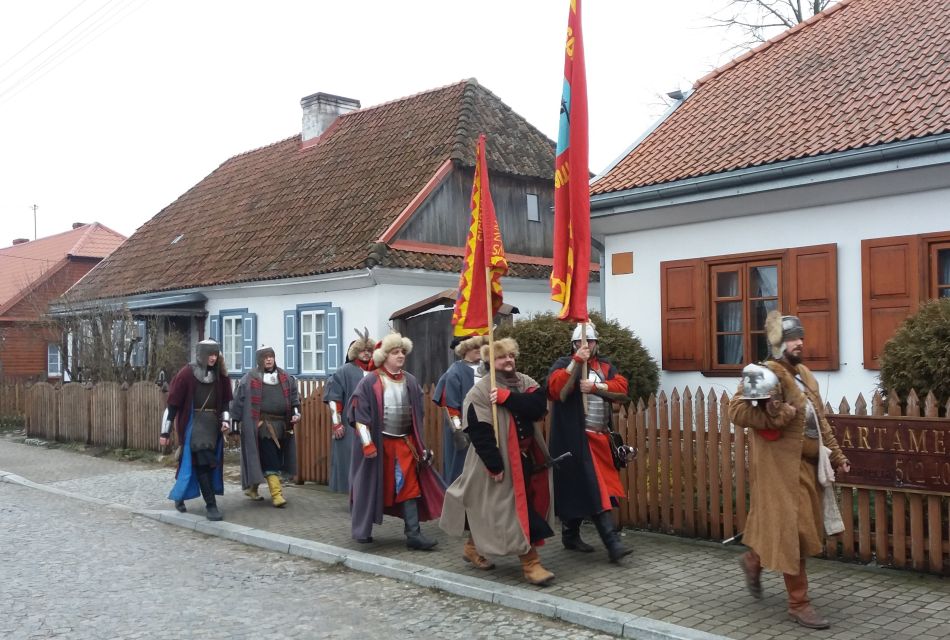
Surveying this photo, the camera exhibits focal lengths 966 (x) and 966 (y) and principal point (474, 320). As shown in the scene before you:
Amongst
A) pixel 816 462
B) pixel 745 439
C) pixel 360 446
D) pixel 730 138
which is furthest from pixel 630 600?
pixel 730 138

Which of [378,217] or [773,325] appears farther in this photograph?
[378,217]

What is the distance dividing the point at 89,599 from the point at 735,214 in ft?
27.1

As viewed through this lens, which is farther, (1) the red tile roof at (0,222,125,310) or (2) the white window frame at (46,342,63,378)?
(1) the red tile roof at (0,222,125,310)

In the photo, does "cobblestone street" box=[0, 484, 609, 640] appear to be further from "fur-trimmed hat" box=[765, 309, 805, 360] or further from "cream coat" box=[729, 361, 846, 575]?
"fur-trimmed hat" box=[765, 309, 805, 360]

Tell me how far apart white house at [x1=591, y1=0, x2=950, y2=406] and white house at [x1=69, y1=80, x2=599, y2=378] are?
16.2 feet

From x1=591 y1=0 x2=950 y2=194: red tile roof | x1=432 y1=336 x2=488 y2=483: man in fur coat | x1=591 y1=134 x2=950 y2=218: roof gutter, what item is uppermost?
x1=591 y1=0 x2=950 y2=194: red tile roof

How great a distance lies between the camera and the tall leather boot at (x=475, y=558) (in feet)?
23.5

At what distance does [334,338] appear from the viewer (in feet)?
59.3

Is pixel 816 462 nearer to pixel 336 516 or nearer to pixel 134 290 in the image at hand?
pixel 336 516

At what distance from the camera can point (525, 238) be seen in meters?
20.9

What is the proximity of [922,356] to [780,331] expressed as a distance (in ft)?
6.41

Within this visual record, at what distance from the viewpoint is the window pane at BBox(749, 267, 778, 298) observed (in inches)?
451

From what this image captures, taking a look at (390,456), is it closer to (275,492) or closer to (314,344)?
(275,492)

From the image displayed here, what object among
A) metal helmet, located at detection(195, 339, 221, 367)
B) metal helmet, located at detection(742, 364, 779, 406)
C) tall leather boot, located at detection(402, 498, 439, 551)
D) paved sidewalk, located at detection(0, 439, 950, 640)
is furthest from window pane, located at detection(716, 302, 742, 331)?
metal helmet, located at detection(742, 364, 779, 406)
